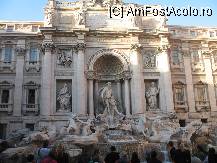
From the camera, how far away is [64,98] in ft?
90.6

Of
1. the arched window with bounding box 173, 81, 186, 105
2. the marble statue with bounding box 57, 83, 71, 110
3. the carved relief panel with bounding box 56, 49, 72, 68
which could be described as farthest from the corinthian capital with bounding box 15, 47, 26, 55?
the arched window with bounding box 173, 81, 186, 105

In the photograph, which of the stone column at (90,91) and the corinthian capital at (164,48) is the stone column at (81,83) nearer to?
the stone column at (90,91)

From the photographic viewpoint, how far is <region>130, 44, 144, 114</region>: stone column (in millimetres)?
27859

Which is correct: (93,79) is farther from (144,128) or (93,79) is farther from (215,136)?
(215,136)

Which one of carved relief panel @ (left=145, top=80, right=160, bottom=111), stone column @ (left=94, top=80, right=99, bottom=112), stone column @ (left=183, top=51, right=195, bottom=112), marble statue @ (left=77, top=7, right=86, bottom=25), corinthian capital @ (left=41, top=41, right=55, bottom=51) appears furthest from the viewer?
stone column @ (left=183, top=51, right=195, bottom=112)

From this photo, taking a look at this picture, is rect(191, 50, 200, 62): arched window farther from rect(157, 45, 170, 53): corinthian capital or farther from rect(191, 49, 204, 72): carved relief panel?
rect(157, 45, 170, 53): corinthian capital

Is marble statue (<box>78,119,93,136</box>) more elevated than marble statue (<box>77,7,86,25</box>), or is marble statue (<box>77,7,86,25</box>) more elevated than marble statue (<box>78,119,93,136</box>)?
marble statue (<box>77,7,86,25</box>)

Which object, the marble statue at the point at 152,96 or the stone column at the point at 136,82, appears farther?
the marble statue at the point at 152,96

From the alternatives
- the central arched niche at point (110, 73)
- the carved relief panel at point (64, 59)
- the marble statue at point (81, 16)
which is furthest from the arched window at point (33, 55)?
the central arched niche at point (110, 73)

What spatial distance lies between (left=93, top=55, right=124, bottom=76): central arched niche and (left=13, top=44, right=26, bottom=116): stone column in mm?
7119

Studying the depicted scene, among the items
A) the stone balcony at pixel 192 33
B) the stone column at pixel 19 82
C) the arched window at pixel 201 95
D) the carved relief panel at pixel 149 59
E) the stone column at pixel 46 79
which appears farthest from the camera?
the stone balcony at pixel 192 33

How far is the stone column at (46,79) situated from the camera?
26.7m

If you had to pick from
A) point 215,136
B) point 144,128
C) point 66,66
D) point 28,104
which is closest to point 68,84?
point 66,66

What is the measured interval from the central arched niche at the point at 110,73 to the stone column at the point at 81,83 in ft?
4.96
